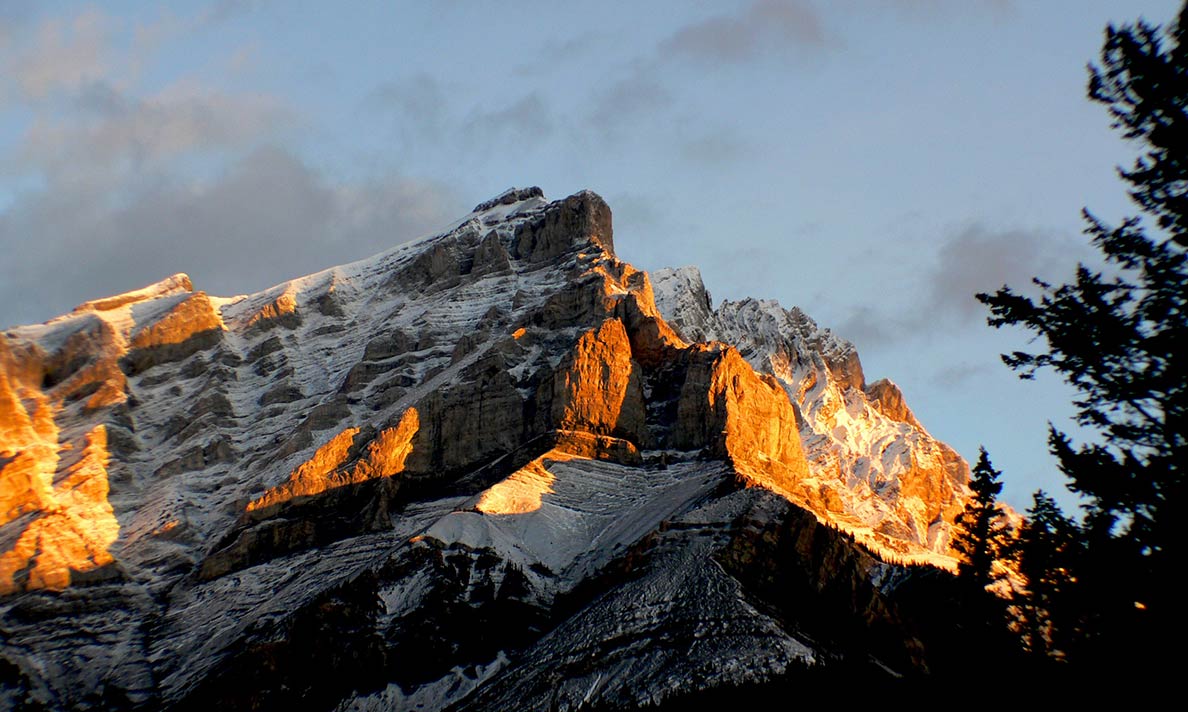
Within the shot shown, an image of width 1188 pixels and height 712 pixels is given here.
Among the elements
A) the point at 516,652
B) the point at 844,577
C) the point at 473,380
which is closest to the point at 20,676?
the point at 516,652

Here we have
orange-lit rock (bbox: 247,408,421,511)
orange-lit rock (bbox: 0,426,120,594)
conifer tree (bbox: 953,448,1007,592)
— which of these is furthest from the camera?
orange-lit rock (bbox: 247,408,421,511)

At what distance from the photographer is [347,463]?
18025cm

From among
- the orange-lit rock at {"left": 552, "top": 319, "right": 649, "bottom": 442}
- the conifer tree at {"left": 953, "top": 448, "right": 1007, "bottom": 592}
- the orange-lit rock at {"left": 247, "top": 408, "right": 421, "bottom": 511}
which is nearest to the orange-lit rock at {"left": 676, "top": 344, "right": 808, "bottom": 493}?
the orange-lit rock at {"left": 552, "top": 319, "right": 649, "bottom": 442}

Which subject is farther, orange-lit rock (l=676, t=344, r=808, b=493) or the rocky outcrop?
the rocky outcrop

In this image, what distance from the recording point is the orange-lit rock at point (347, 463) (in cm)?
17525

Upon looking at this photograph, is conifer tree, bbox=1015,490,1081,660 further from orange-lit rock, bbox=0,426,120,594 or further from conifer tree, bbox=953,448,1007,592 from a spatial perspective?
orange-lit rock, bbox=0,426,120,594

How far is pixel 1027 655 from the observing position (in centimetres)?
2952

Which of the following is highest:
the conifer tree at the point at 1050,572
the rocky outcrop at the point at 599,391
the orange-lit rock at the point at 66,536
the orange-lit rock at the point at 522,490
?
the rocky outcrop at the point at 599,391

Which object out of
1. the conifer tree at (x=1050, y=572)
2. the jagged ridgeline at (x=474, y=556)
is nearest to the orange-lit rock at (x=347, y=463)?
the jagged ridgeline at (x=474, y=556)

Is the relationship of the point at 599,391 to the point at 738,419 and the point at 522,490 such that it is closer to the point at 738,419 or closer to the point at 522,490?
the point at 738,419

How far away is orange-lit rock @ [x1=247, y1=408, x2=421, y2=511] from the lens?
575 feet

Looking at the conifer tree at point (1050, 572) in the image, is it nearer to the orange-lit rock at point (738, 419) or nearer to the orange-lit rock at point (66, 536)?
the orange-lit rock at point (738, 419)

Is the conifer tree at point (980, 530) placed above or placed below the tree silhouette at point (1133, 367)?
above

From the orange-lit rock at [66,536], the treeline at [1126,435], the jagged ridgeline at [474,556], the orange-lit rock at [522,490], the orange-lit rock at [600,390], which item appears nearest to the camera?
the treeline at [1126,435]
